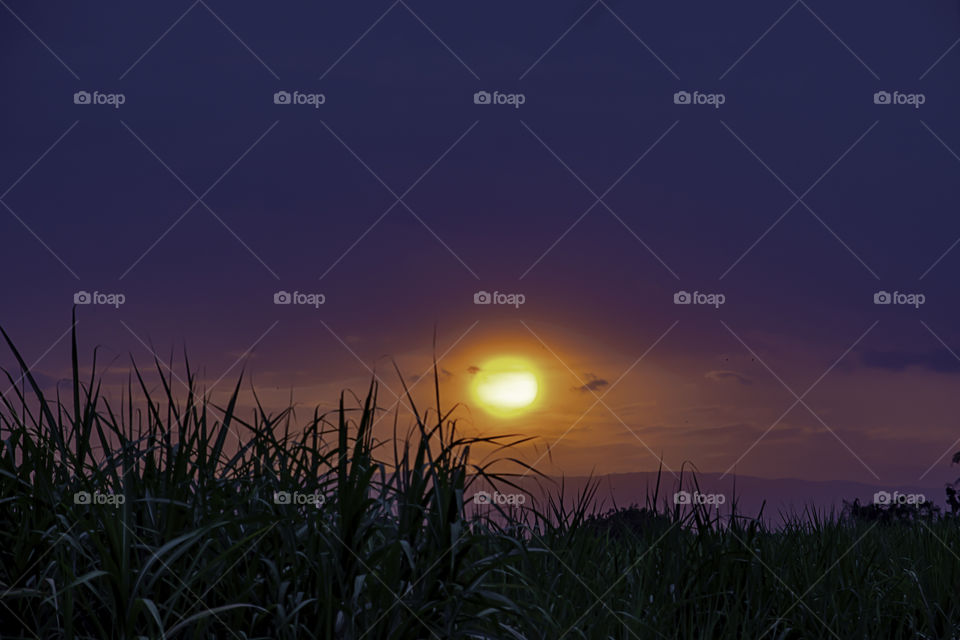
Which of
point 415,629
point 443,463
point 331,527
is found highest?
point 443,463

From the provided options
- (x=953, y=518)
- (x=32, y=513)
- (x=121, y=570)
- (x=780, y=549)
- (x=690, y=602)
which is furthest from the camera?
(x=953, y=518)

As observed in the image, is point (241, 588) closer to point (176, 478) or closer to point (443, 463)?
point (176, 478)

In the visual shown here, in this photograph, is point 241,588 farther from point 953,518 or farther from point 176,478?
point 953,518

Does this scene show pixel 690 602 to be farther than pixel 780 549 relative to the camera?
No

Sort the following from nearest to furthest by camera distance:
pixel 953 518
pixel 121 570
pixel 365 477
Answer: pixel 121 570, pixel 365 477, pixel 953 518

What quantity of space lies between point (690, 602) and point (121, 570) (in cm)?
376

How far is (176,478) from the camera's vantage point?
14.6 feet

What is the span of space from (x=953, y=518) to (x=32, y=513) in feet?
31.0

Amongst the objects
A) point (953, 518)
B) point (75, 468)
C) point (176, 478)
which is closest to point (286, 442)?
point (176, 478)

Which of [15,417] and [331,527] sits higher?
[15,417]

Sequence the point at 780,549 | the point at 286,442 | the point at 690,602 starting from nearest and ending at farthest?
the point at 286,442, the point at 690,602, the point at 780,549

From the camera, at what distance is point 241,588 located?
14.2 ft

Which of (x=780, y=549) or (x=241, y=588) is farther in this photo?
(x=780, y=549)

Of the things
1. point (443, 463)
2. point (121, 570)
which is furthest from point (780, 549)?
point (121, 570)
